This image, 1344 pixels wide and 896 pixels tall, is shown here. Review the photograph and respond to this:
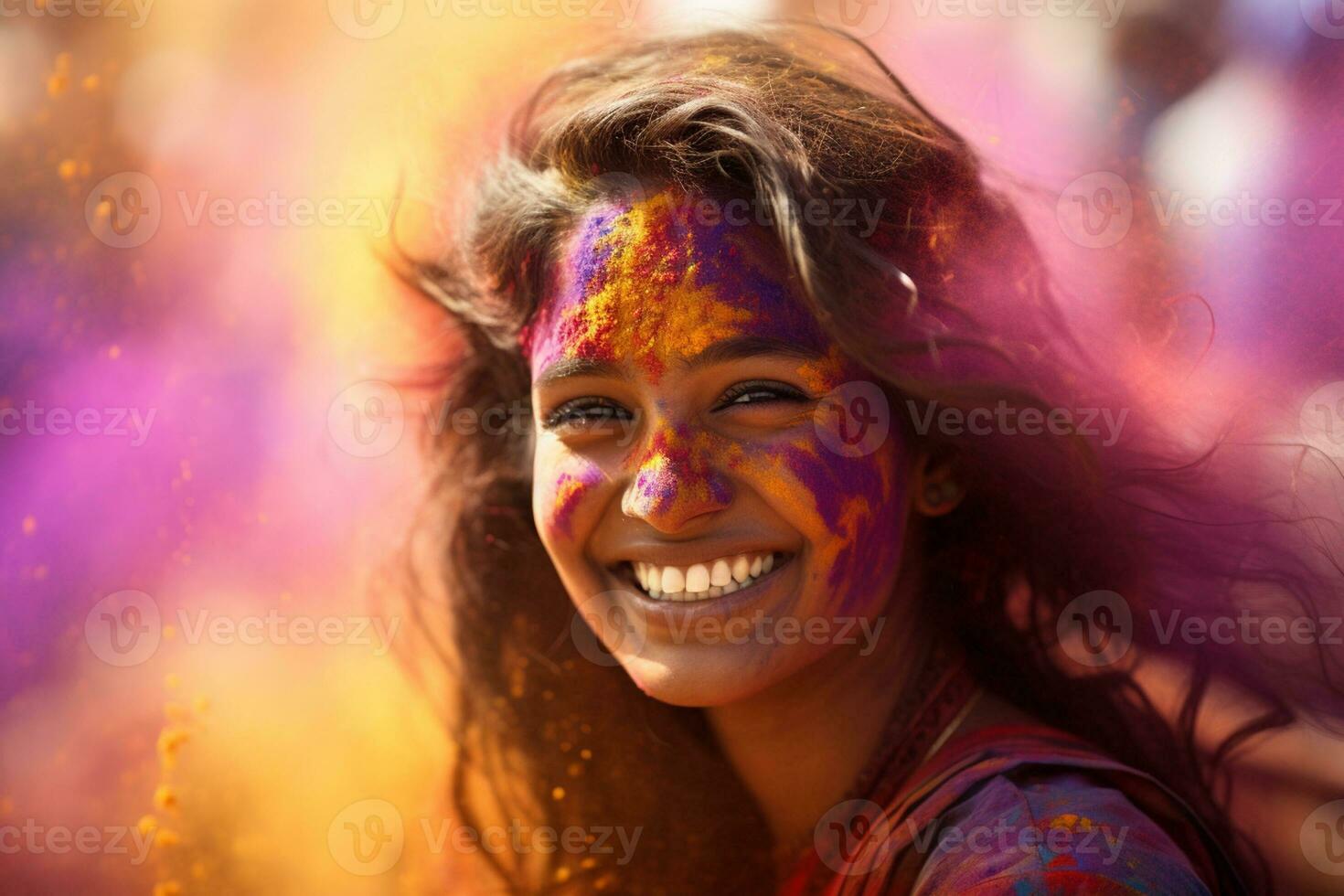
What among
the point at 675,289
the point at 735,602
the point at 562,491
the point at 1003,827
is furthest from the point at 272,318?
the point at 1003,827

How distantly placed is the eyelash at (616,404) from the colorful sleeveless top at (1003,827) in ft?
1.79

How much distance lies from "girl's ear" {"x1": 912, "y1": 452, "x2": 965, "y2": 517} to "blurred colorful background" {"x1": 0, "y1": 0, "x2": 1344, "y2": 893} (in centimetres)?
67

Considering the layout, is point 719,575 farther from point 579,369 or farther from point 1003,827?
point 1003,827

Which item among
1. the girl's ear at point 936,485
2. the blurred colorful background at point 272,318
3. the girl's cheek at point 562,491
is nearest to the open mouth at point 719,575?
the girl's cheek at point 562,491

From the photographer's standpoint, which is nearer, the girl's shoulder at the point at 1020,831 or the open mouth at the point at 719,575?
the girl's shoulder at the point at 1020,831

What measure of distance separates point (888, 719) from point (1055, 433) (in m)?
0.51

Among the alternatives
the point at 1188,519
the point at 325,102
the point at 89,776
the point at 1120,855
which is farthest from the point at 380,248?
the point at 1120,855

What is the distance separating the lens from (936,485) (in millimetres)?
1649

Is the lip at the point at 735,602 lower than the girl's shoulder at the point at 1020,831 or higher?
higher

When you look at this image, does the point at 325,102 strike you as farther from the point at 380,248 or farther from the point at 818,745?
the point at 818,745

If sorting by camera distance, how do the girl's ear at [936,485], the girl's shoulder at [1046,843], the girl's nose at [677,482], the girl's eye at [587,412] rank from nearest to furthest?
the girl's shoulder at [1046,843] → the girl's nose at [677,482] → the girl's eye at [587,412] → the girl's ear at [936,485]

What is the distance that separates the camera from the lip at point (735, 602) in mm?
1475

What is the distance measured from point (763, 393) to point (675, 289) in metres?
0.19

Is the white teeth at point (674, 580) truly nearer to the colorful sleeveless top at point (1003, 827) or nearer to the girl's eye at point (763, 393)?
the girl's eye at point (763, 393)
